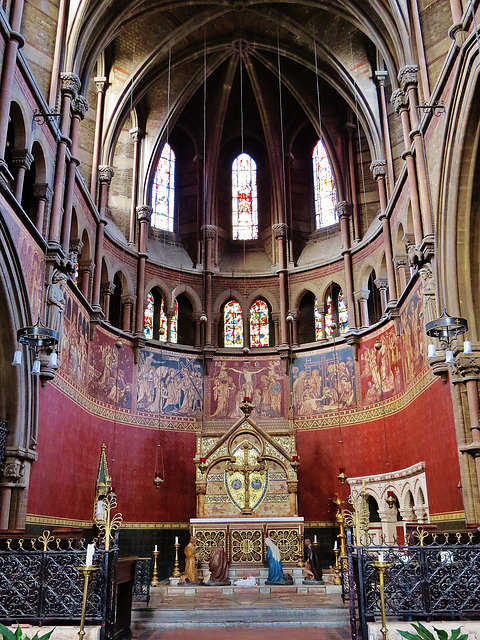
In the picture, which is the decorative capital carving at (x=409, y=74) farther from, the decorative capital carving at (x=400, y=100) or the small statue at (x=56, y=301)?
the small statue at (x=56, y=301)

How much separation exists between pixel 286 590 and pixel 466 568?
8.20 metres

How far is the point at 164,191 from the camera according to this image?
1102 inches

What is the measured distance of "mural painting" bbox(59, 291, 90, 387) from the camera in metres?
18.4

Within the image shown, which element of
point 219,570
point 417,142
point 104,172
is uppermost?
point 104,172

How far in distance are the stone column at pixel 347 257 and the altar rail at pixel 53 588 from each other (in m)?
16.3

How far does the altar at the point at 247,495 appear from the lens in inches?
764

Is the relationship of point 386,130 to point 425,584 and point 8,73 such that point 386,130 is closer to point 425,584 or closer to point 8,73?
point 8,73

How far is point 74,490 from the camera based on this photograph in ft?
61.2

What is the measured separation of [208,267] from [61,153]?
9.78 m

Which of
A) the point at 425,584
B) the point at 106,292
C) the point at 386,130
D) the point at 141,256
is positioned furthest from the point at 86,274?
the point at 425,584

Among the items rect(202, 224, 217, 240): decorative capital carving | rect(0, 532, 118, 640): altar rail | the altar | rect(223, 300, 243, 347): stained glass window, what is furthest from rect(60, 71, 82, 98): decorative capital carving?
rect(0, 532, 118, 640): altar rail

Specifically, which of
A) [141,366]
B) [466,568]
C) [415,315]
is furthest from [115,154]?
[466,568]

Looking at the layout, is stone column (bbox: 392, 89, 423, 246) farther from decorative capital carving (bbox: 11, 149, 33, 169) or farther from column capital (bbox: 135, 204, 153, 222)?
column capital (bbox: 135, 204, 153, 222)

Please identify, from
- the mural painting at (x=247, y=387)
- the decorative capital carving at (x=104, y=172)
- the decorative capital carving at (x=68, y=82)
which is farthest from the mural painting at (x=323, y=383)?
the decorative capital carving at (x=68, y=82)
